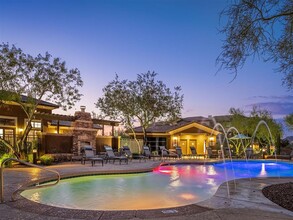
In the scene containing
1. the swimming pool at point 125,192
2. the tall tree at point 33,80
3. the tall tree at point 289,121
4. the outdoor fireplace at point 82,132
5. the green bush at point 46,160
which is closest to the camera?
the swimming pool at point 125,192

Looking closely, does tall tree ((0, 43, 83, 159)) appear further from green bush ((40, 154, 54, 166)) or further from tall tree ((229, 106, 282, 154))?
tall tree ((229, 106, 282, 154))

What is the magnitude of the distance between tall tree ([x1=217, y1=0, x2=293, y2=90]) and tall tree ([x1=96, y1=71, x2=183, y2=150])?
18638 millimetres

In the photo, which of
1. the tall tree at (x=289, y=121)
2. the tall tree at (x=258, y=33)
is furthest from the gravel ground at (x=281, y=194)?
the tall tree at (x=289, y=121)

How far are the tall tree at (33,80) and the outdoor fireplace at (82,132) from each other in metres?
2.87

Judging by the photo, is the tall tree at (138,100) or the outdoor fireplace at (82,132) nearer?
the outdoor fireplace at (82,132)

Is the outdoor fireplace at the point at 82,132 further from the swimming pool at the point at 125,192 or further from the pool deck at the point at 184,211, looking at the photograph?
the pool deck at the point at 184,211

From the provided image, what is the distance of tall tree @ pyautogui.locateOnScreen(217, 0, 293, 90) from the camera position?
264 inches

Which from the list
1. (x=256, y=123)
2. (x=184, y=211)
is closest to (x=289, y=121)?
→ (x=256, y=123)

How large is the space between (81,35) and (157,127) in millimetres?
18712

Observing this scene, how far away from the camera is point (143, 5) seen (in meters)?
15.7

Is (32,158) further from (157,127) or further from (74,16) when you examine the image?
(157,127)

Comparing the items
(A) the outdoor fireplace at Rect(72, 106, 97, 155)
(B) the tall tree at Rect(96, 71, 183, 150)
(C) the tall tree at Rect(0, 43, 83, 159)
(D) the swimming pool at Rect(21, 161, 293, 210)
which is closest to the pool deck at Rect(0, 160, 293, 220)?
(D) the swimming pool at Rect(21, 161, 293, 210)

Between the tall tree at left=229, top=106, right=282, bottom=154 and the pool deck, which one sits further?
the tall tree at left=229, top=106, right=282, bottom=154

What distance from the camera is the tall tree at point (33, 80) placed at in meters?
15.7
